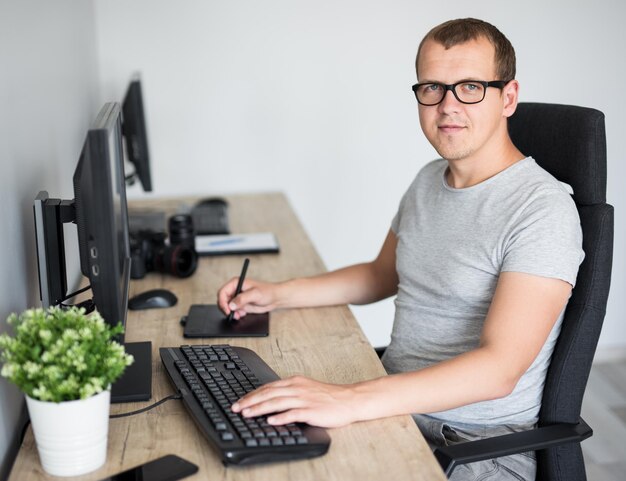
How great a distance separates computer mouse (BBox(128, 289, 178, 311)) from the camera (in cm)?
187

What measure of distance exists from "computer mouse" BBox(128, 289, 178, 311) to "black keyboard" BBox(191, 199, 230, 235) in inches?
26.8

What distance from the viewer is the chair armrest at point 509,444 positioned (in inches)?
50.2

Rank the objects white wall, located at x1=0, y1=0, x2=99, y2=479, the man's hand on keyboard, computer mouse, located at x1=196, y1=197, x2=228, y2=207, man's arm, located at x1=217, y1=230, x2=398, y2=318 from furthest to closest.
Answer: computer mouse, located at x1=196, y1=197, x2=228, y2=207
man's arm, located at x1=217, y1=230, x2=398, y2=318
white wall, located at x1=0, y1=0, x2=99, y2=479
the man's hand on keyboard

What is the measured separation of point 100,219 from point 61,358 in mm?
223

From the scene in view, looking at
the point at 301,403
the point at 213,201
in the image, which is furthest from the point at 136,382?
the point at 213,201

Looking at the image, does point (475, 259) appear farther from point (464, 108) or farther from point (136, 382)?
point (136, 382)

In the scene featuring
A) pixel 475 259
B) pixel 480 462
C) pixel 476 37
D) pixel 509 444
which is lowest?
pixel 480 462

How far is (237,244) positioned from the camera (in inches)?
95.2

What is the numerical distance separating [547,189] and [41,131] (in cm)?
110

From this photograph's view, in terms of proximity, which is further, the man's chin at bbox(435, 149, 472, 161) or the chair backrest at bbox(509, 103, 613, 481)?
the man's chin at bbox(435, 149, 472, 161)

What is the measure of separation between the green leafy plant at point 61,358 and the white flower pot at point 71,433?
0.02 meters

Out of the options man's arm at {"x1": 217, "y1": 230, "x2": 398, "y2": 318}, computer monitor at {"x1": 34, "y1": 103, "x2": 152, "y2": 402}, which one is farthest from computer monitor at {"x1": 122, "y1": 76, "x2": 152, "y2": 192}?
computer monitor at {"x1": 34, "y1": 103, "x2": 152, "y2": 402}

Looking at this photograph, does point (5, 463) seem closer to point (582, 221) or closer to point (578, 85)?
point (582, 221)

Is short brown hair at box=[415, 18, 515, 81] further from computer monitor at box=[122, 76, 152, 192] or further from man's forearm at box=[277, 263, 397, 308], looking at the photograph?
computer monitor at box=[122, 76, 152, 192]
